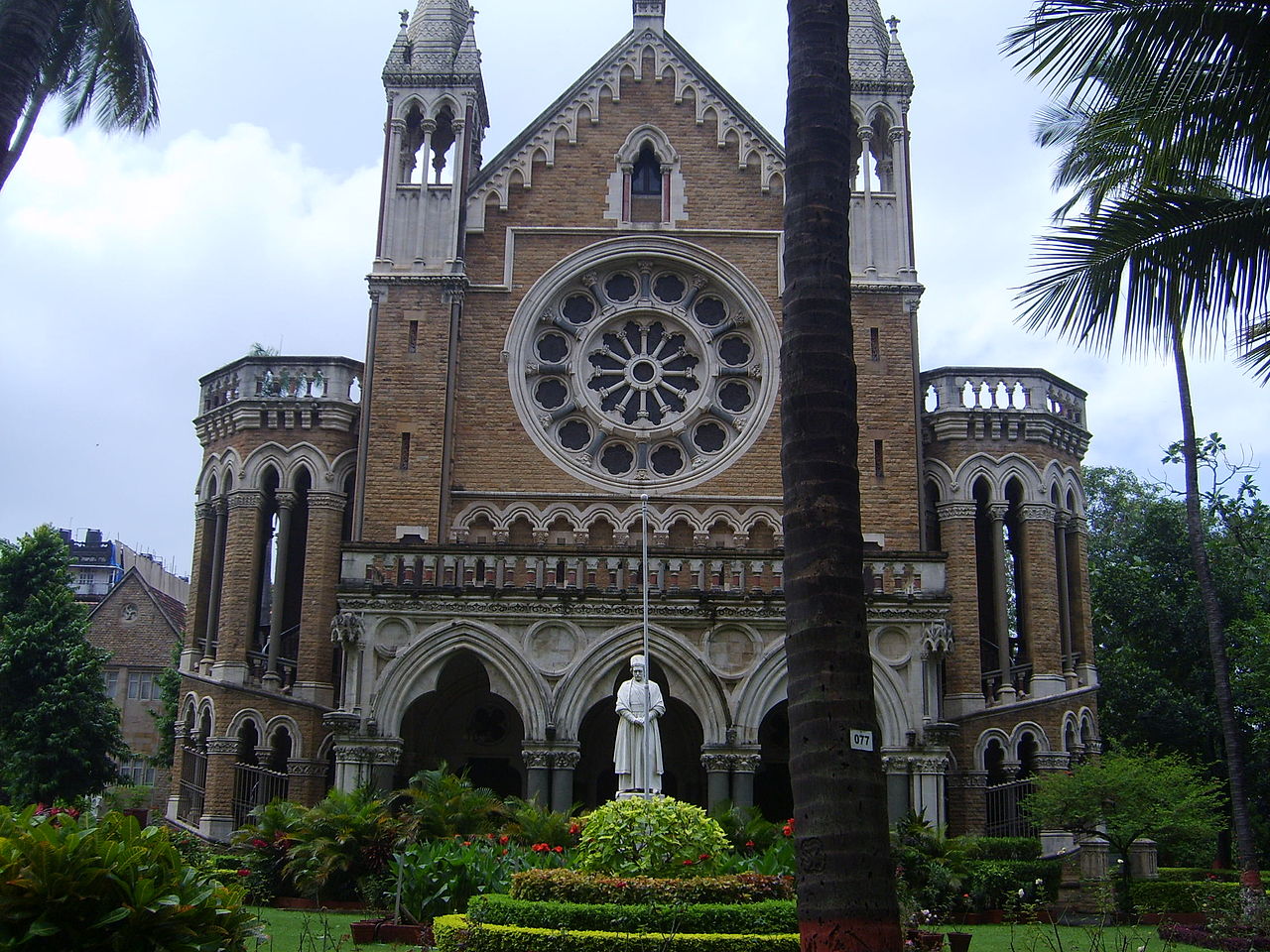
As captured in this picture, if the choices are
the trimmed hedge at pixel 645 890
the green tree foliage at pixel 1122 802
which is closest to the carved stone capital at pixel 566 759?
the green tree foliage at pixel 1122 802

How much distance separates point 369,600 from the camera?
79.6 ft

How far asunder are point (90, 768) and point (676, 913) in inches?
1126

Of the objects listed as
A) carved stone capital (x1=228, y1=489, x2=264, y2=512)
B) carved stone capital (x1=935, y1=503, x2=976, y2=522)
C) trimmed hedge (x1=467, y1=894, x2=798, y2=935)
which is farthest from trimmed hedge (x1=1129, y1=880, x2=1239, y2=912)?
carved stone capital (x1=228, y1=489, x2=264, y2=512)

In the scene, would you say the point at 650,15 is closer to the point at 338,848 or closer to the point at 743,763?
the point at 743,763

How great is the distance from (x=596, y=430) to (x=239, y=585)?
7862mm

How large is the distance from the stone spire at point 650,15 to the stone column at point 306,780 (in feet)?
55.9

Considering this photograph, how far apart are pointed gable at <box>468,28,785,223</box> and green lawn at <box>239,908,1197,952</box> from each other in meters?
15.9

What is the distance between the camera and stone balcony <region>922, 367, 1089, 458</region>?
97.2ft

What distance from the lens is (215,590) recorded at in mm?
30078

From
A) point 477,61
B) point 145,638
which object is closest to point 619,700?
point 477,61

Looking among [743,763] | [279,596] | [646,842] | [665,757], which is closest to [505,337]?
[279,596]

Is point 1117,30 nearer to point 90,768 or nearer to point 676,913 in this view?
point 676,913

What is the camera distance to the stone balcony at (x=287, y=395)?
2969 cm

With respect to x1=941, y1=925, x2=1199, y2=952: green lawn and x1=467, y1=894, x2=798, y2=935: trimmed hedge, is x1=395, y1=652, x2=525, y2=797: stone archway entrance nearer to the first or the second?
x1=941, y1=925, x2=1199, y2=952: green lawn
